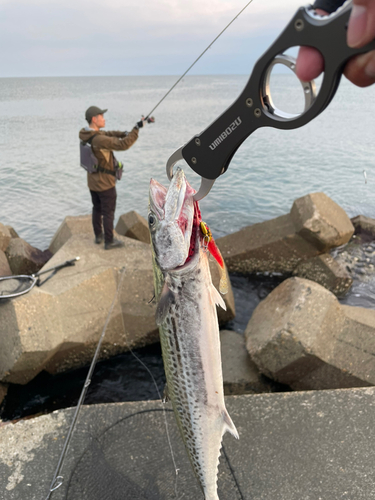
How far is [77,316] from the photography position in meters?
5.86

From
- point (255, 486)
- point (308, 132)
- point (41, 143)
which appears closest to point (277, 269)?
point (255, 486)

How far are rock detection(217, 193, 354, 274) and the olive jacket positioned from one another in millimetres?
3443

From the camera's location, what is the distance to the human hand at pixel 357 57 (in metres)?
1.07

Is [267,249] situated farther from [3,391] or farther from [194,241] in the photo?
[194,241]

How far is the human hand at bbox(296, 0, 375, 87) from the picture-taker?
107 centimetres

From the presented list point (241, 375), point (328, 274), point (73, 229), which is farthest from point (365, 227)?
point (73, 229)

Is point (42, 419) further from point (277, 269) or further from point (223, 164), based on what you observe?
point (277, 269)

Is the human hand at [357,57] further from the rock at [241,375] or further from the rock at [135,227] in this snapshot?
the rock at [135,227]

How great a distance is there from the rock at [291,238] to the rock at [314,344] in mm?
3736

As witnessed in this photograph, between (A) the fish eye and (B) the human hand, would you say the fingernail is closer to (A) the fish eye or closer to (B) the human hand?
(B) the human hand

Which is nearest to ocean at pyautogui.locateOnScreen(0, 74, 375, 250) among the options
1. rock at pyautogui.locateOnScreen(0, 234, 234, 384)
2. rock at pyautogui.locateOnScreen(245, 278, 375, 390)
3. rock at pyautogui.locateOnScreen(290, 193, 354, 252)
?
rock at pyautogui.locateOnScreen(290, 193, 354, 252)

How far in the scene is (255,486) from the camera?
9.96 feet

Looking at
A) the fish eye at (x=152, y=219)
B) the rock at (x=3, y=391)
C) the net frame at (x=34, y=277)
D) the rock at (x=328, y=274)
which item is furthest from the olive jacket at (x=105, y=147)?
the fish eye at (x=152, y=219)

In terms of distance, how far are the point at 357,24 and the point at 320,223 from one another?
7954mm
